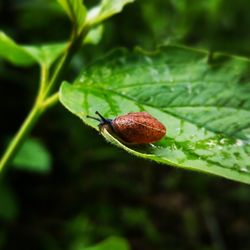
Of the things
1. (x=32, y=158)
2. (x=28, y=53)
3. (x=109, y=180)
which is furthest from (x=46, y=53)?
(x=109, y=180)

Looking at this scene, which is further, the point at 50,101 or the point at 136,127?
the point at 50,101

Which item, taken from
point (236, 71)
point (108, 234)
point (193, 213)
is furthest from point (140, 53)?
point (193, 213)

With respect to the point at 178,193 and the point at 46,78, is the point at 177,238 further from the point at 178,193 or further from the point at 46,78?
the point at 46,78

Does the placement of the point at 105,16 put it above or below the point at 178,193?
below

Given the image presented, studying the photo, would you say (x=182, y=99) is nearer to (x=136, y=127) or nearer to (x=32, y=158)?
(x=136, y=127)

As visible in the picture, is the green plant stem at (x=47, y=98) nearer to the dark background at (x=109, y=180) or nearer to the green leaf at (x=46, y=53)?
the green leaf at (x=46, y=53)

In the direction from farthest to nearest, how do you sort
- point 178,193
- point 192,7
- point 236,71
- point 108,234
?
point 178,193 → point 192,7 → point 108,234 → point 236,71

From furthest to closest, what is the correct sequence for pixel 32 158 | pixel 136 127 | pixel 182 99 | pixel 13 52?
pixel 32 158
pixel 13 52
pixel 182 99
pixel 136 127
